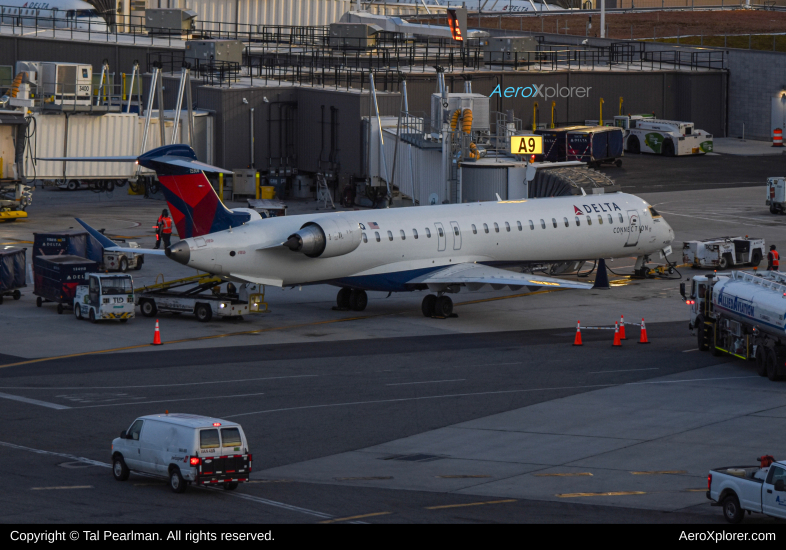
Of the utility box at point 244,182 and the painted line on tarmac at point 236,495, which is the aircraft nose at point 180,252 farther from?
the utility box at point 244,182

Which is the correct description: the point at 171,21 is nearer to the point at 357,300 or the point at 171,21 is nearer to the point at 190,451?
the point at 357,300

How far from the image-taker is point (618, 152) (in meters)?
94.3

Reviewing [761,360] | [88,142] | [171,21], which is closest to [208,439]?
[761,360]

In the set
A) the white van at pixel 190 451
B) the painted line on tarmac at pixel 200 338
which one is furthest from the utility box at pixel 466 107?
the white van at pixel 190 451

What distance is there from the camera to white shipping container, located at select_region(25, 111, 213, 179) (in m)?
74.6

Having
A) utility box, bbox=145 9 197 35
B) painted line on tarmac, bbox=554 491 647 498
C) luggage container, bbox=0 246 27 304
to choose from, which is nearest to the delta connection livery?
luggage container, bbox=0 246 27 304

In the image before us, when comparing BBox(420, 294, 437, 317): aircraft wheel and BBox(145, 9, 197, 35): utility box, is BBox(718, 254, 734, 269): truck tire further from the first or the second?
BBox(145, 9, 197, 35): utility box

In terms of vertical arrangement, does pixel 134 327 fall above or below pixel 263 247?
below

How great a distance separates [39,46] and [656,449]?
74660 millimetres

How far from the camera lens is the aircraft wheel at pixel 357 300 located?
5022 cm

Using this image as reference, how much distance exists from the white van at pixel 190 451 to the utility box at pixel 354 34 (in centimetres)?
8121

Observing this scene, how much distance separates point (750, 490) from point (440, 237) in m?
27.0
